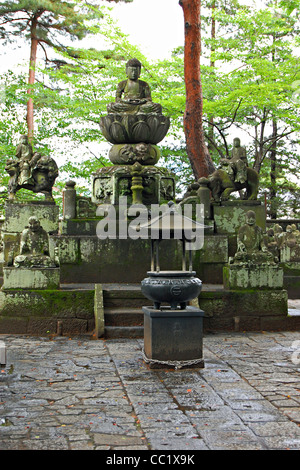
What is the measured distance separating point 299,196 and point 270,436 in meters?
18.7

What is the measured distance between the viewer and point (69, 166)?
1938 centimetres

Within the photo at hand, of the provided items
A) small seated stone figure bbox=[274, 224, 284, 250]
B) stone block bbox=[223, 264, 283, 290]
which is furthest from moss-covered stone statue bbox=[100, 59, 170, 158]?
small seated stone figure bbox=[274, 224, 284, 250]

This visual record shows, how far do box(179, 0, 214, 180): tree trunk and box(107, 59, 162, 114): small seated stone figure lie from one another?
3171 mm

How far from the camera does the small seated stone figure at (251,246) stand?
922 cm

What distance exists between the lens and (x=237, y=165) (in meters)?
11.1

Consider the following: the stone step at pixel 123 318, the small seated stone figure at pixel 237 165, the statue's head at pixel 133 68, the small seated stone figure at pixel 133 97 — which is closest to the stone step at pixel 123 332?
the stone step at pixel 123 318

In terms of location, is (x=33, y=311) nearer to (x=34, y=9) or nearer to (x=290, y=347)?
(x=290, y=347)

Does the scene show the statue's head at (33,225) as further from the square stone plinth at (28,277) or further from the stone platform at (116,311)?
the stone platform at (116,311)

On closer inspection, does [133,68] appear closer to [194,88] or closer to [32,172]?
[32,172]

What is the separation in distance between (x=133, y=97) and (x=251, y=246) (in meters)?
4.83

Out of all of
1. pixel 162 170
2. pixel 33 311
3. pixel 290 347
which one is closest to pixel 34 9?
pixel 162 170

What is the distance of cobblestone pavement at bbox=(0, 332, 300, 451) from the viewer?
3.97m

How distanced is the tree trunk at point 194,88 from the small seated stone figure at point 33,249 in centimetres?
766

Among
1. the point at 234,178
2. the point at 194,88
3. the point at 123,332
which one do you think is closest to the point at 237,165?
the point at 234,178
